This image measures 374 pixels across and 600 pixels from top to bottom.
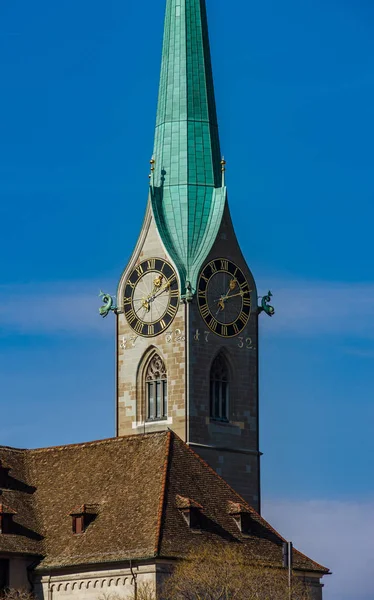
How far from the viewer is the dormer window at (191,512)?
7850 cm

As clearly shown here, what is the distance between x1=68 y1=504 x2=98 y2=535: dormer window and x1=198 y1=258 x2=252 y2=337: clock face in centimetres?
1802

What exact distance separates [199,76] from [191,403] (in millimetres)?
14168

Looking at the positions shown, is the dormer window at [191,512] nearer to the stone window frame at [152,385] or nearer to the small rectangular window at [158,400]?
the stone window frame at [152,385]

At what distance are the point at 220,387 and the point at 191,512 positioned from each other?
1939 cm

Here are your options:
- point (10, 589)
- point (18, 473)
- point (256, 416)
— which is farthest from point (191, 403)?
point (10, 589)

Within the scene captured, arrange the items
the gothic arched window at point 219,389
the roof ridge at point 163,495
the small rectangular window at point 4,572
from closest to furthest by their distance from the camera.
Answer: the roof ridge at point 163,495 < the small rectangular window at point 4,572 < the gothic arched window at point 219,389

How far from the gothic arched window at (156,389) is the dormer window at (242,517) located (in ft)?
54.3

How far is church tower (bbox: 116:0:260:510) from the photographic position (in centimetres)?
9631

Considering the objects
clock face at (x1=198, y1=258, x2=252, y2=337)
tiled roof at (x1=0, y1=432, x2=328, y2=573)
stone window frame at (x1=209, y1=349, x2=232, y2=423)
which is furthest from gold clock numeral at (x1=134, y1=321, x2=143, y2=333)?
tiled roof at (x1=0, y1=432, x2=328, y2=573)

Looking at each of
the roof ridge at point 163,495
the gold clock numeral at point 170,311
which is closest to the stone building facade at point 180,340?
the gold clock numeral at point 170,311

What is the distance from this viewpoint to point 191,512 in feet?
258

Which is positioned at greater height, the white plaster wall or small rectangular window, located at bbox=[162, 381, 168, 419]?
small rectangular window, located at bbox=[162, 381, 168, 419]

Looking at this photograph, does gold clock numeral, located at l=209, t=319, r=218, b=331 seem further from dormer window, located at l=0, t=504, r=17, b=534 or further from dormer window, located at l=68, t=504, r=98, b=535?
dormer window, located at l=0, t=504, r=17, b=534

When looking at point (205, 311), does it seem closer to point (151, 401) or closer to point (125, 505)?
point (151, 401)
